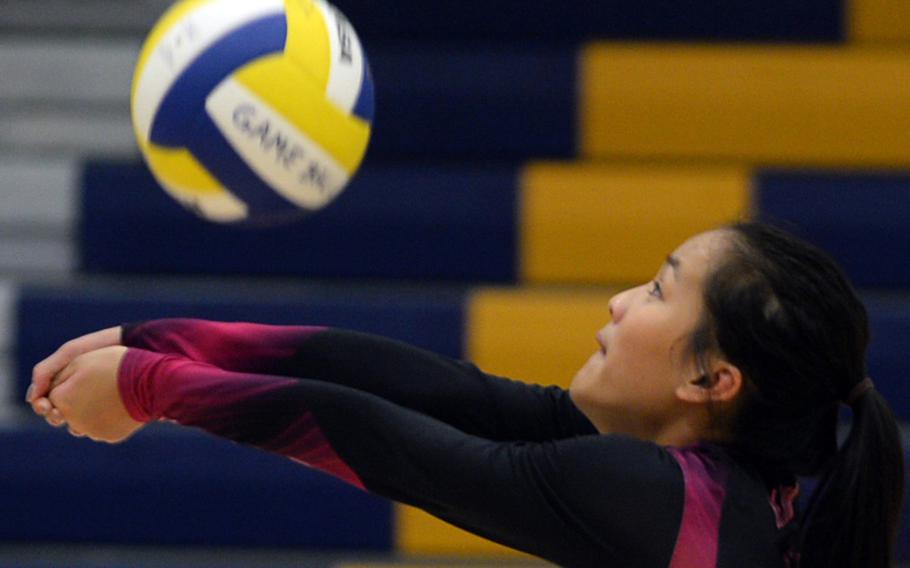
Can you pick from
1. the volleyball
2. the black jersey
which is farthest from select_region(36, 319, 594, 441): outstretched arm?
the volleyball

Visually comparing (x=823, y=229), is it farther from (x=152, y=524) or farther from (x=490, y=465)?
(x=490, y=465)

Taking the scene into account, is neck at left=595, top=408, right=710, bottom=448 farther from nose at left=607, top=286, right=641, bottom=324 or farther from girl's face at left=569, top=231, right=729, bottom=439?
nose at left=607, top=286, right=641, bottom=324

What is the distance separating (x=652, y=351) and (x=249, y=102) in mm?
551

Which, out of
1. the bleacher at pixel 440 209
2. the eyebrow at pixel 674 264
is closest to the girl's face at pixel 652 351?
the eyebrow at pixel 674 264

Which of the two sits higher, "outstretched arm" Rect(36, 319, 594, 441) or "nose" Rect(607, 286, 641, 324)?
"nose" Rect(607, 286, 641, 324)

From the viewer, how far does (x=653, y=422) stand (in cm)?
156

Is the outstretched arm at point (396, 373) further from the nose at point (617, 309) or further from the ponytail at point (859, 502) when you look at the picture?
the ponytail at point (859, 502)

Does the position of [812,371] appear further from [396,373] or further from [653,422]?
[396,373]

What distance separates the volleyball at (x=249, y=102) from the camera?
1.70 meters

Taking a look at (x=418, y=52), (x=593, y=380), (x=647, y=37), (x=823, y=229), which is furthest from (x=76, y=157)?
(x=593, y=380)

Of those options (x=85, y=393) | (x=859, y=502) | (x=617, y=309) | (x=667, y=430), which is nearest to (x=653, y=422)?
(x=667, y=430)

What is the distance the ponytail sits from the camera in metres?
1.44

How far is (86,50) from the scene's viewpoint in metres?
3.08

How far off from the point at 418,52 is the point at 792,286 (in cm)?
168
